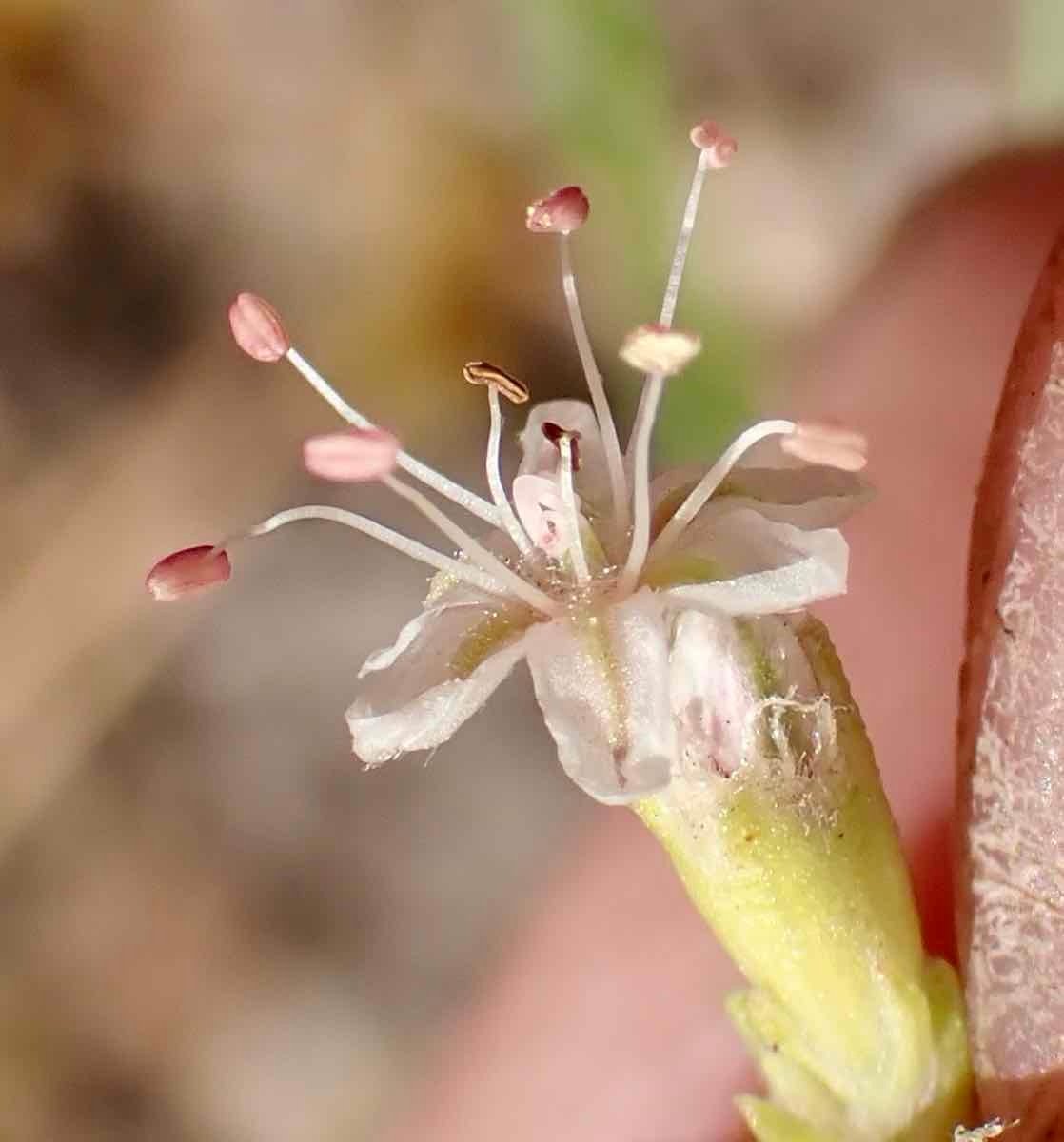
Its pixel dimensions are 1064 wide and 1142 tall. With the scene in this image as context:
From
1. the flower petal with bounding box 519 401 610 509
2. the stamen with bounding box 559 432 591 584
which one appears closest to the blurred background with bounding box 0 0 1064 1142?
the flower petal with bounding box 519 401 610 509

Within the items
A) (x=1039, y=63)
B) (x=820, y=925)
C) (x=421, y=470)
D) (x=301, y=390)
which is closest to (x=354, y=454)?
(x=421, y=470)

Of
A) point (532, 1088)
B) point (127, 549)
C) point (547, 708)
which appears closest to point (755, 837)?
point (547, 708)

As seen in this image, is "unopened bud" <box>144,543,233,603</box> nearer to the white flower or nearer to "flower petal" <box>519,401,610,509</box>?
the white flower

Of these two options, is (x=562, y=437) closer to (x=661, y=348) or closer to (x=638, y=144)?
(x=661, y=348)

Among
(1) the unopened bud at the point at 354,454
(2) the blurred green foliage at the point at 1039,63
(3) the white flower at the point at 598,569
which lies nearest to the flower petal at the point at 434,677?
(3) the white flower at the point at 598,569

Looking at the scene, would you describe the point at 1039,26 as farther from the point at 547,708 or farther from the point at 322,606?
the point at 547,708
